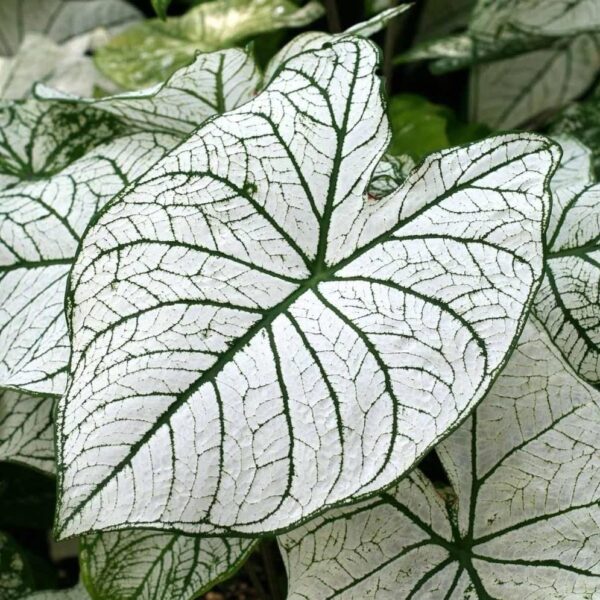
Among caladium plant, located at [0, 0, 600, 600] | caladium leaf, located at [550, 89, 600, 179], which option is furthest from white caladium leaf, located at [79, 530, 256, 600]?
caladium leaf, located at [550, 89, 600, 179]

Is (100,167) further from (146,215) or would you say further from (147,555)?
(147,555)

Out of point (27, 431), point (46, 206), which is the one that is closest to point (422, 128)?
point (46, 206)

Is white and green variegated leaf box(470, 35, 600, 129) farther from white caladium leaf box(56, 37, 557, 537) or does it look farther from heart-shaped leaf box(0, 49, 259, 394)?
white caladium leaf box(56, 37, 557, 537)

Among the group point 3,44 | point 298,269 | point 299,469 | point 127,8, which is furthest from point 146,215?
point 3,44

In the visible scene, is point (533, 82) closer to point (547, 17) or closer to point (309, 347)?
point (547, 17)

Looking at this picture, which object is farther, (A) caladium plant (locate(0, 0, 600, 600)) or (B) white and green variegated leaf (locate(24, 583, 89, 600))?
(B) white and green variegated leaf (locate(24, 583, 89, 600))

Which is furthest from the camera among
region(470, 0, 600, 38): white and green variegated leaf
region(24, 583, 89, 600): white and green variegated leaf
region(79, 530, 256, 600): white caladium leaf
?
region(470, 0, 600, 38): white and green variegated leaf
